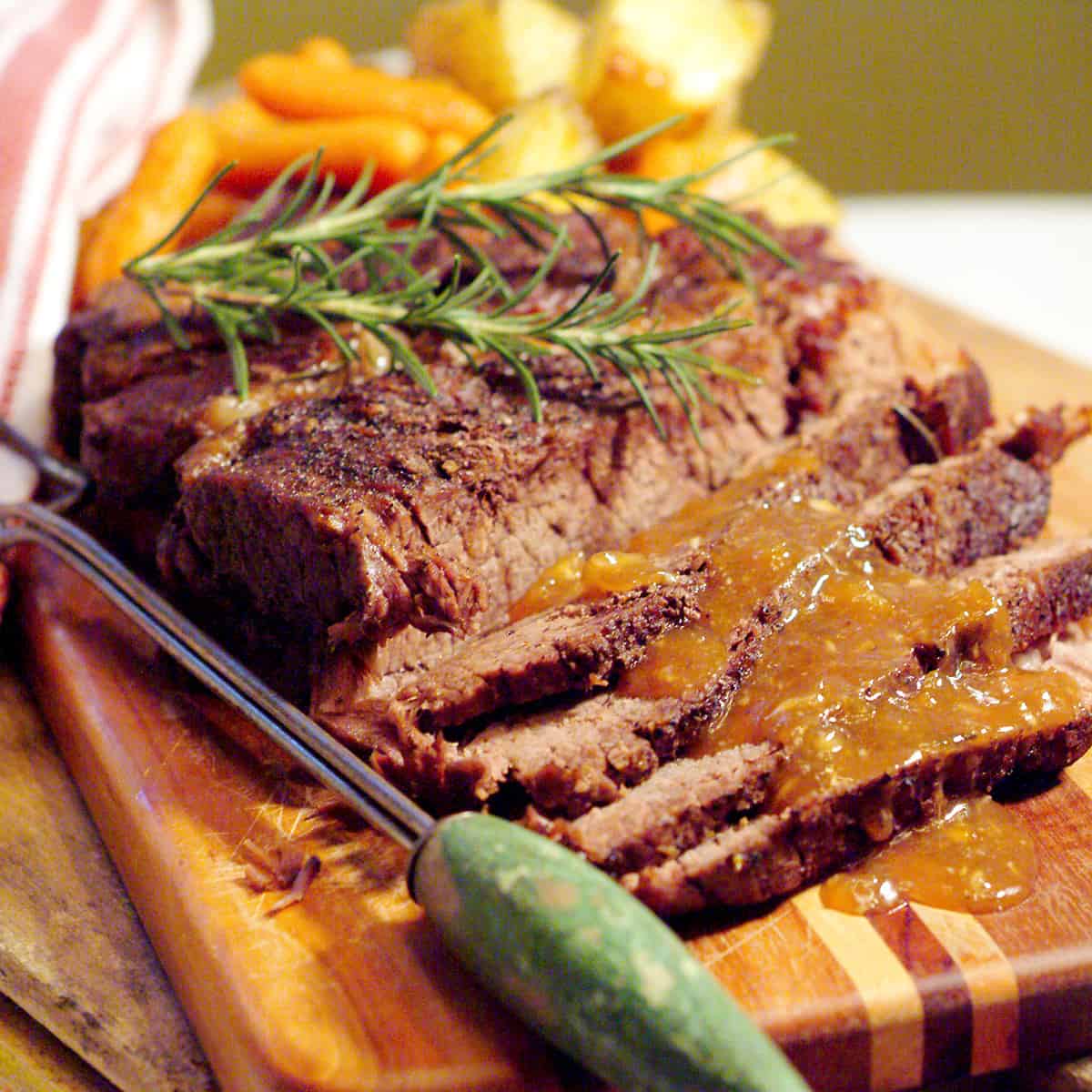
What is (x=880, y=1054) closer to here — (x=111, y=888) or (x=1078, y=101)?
(x=111, y=888)

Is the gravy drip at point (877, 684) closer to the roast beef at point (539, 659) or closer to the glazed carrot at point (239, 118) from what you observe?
the roast beef at point (539, 659)

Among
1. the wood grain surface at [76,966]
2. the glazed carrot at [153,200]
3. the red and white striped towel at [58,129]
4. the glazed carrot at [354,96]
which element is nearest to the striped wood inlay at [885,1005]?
the wood grain surface at [76,966]

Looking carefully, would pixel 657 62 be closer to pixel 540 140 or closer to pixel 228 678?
pixel 540 140

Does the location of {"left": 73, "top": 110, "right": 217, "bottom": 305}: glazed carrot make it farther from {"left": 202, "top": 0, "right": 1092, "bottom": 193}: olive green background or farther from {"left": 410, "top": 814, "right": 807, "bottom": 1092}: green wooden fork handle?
{"left": 202, "top": 0, "right": 1092, "bottom": 193}: olive green background

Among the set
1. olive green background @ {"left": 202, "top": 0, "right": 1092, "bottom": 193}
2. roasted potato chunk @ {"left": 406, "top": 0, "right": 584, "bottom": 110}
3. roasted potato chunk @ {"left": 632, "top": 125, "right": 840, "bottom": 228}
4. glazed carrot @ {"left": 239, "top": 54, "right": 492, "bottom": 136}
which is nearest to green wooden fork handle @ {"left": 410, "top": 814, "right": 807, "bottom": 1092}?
roasted potato chunk @ {"left": 632, "top": 125, "right": 840, "bottom": 228}

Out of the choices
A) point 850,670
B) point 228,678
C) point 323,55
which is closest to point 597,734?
point 850,670
